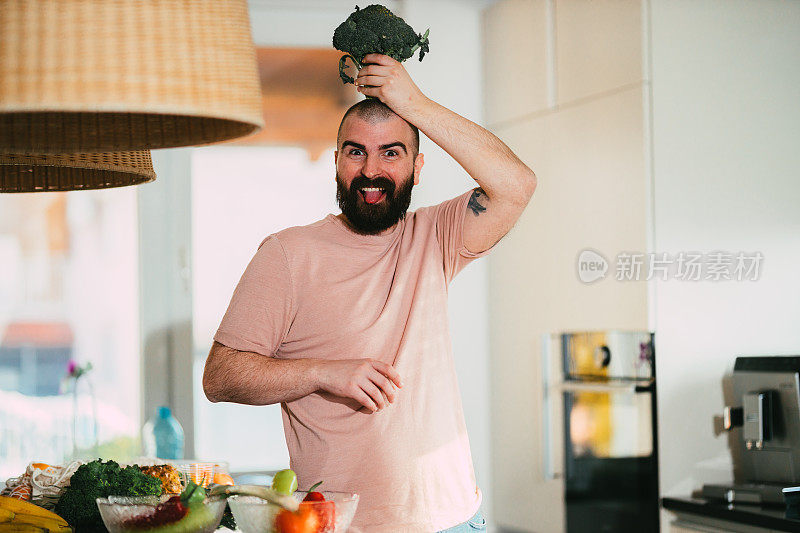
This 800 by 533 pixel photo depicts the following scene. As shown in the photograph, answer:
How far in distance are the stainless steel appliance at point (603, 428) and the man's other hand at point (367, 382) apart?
168 centimetres

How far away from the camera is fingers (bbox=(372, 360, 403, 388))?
160 centimetres

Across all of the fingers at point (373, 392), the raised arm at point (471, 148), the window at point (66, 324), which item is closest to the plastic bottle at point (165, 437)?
the window at point (66, 324)

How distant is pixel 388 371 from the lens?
161 cm

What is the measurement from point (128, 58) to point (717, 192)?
8.55ft

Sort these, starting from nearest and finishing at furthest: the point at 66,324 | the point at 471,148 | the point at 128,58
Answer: the point at 128,58 → the point at 471,148 → the point at 66,324

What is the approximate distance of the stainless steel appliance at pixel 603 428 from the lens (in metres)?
3.12

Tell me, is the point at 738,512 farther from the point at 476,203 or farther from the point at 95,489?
the point at 95,489

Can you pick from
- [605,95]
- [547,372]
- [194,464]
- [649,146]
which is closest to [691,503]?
[547,372]

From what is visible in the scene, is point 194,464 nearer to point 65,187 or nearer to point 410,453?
point 410,453

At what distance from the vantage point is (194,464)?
77.5 inches

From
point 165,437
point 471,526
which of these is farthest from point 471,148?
point 165,437

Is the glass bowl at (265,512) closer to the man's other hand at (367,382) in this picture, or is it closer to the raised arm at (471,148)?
the man's other hand at (367,382)

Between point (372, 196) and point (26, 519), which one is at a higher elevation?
point (372, 196)

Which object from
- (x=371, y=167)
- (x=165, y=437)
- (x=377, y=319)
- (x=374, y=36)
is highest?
(x=374, y=36)
